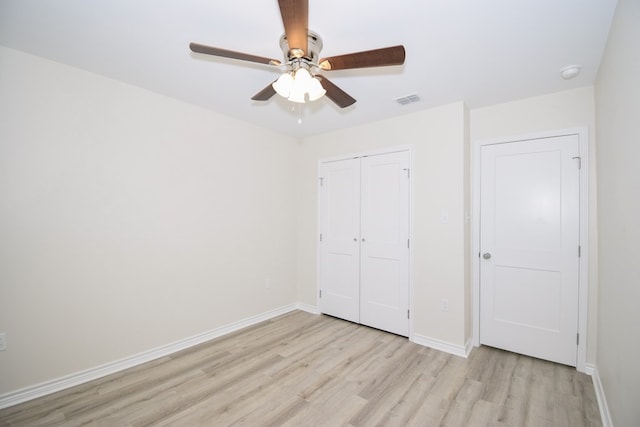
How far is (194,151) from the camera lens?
9.38 feet

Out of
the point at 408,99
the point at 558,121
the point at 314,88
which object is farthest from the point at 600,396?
the point at 314,88

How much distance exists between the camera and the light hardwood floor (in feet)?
5.91

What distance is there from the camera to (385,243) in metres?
3.20

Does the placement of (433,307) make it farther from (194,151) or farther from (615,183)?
(194,151)

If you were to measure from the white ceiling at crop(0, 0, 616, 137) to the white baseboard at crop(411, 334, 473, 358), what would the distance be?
2.44 m

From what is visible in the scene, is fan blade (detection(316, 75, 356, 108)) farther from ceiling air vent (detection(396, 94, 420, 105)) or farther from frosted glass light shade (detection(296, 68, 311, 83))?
ceiling air vent (detection(396, 94, 420, 105))

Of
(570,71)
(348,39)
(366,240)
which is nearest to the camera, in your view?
(348,39)

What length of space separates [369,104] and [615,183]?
196 cm

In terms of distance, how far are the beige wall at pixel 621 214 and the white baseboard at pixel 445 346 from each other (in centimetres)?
93

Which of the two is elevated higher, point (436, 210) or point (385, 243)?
point (436, 210)

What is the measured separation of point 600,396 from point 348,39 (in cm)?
308

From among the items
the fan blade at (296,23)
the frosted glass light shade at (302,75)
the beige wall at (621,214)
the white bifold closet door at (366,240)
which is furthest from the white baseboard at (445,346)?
the fan blade at (296,23)

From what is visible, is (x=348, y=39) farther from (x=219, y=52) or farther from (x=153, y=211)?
(x=153, y=211)

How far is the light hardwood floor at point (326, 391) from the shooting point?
1.80 m
